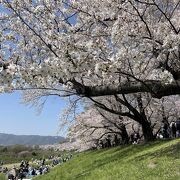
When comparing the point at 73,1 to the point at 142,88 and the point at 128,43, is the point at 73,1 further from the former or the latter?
the point at 142,88

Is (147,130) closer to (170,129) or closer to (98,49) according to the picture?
(170,129)

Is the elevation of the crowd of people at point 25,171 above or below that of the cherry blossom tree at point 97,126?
below

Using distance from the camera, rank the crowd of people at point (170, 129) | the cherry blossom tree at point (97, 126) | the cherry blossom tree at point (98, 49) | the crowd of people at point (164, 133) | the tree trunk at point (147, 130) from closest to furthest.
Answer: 1. the cherry blossom tree at point (98, 49)
2. the tree trunk at point (147, 130)
3. the crowd of people at point (170, 129)
4. the crowd of people at point (164, 133)
5. the cherry blossom tree at point (97, 126)

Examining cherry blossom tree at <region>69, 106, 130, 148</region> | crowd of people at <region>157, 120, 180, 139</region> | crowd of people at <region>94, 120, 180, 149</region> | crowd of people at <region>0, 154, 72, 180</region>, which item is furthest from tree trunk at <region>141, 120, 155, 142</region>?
crowd of people at <region>0, 154, 72, 180</region>

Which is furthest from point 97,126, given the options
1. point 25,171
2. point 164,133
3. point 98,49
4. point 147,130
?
point 98,49

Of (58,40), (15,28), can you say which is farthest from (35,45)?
(58,40)

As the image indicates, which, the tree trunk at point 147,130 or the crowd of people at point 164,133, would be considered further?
the crowd of people at point 164,133

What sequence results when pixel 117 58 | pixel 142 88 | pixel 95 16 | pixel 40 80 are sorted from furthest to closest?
pixel 95 16 < pixel 142 88 < pixel 117 58 < pixel 40 80

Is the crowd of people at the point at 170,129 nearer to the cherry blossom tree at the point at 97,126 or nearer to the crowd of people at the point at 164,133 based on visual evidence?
the crowd of people at the point at 164,133

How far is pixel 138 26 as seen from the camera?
14.2 m

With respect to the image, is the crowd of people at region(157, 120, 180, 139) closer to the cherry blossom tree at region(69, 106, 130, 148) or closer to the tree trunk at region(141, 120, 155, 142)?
the cherry blossom tree at region(69, 106, 130, 148)

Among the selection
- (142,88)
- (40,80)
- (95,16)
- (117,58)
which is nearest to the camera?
(40,80)

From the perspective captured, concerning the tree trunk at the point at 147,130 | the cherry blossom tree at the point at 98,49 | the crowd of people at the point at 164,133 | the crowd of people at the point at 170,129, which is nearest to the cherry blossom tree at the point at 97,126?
the crowd of people at the point at 164,133

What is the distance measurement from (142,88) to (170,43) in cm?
176
